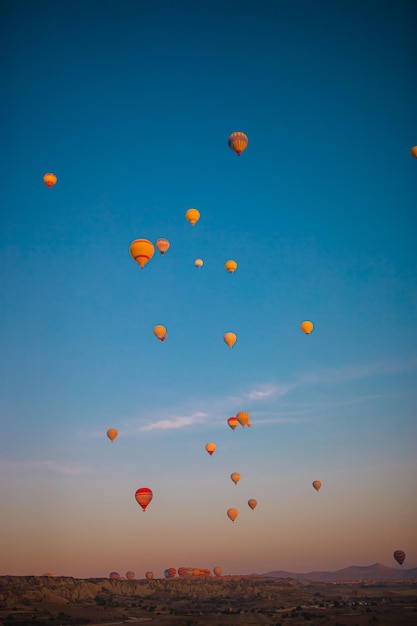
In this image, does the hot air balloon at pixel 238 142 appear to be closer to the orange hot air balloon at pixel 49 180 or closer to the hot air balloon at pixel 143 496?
the orange hot air balloon at pixel 49 180

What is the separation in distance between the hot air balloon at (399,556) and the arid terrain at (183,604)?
6.27 m

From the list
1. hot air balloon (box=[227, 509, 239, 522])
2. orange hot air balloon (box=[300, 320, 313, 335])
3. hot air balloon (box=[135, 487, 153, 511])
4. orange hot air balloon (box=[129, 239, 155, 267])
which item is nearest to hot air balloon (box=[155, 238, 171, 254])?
orange hot air balloon (box=[129, 239, 155, 267])

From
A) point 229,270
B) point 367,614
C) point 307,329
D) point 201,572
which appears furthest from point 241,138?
point 201,572

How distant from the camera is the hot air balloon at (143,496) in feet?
208

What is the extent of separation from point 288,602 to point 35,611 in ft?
164

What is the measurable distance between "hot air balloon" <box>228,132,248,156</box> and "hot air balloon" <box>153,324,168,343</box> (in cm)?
2133

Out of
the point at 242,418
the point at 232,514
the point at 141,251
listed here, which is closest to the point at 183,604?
the point at 232,514

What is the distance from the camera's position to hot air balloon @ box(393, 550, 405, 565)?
82262 mm

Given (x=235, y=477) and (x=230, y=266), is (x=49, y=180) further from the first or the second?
(x=235, y=477)

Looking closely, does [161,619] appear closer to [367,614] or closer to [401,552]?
[367,614]

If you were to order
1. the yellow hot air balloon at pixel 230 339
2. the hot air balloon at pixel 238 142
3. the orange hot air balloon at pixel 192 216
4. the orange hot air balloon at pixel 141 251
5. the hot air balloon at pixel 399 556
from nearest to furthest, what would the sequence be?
the orange hot air balloon at pixel 141 251
the hot air balloon at pixel 238 142
the orange hot air balloon at pixel 192 216
the yellow hot air balloon at pixel 230 339
the hot air balloon at pixel 399 556

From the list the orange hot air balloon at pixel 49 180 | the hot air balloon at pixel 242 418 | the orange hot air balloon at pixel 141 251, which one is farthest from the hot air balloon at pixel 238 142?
the hot air balloon at pixel 242 418

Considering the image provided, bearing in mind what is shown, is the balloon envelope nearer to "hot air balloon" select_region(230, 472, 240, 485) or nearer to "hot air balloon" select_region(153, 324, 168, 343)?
"hot air balloon" select_region(153, 324, 168, 343)

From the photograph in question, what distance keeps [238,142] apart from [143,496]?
39657 millimetres
